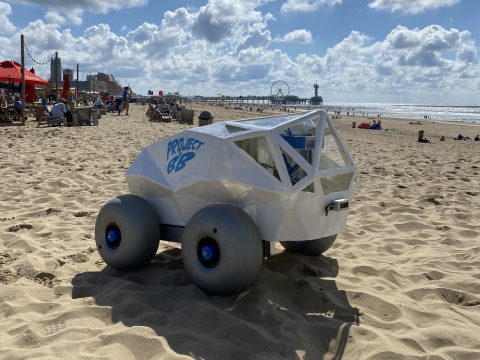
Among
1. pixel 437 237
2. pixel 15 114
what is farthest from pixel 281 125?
pixel 15 114

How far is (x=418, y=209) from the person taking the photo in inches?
229

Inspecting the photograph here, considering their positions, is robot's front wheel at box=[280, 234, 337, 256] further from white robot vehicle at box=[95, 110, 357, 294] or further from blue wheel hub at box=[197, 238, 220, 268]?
blue wheel hub at box=[197, 238, 220, 268]

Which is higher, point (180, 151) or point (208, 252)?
point (180, 151)

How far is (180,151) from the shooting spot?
345 cm

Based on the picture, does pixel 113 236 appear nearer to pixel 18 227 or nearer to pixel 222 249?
pixel 222 249

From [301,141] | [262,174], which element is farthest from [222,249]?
[301,141]

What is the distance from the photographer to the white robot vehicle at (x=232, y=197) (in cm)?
298

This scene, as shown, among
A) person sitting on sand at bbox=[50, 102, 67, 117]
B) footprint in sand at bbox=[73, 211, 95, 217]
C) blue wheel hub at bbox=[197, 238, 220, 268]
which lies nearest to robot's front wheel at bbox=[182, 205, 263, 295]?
blue wheel hub at bbox=[197, 238, 220, 268]

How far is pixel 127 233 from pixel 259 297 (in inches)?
45.4

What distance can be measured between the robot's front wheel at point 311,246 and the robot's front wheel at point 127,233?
125cm

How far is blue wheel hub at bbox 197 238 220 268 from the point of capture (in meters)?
3.04

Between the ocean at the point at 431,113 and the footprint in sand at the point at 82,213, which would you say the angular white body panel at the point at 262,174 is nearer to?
the footprint in sand at the point at 82,213

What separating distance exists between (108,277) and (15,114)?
15576 mm

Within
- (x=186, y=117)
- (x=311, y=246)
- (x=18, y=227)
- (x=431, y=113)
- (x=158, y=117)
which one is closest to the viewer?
(x=311, y=246)
